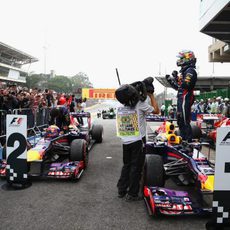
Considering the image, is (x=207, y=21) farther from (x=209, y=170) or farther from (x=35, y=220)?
(x=35, y=220)

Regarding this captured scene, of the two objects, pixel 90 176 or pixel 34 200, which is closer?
pixel 34 200

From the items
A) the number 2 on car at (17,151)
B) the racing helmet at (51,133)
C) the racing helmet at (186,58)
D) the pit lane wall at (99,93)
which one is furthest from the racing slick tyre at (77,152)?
the pit lane wall at (99,93)

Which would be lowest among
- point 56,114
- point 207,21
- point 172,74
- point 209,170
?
point 209,170

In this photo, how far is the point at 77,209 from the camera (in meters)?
3.71

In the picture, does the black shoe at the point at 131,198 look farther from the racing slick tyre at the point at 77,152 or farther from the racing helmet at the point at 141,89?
the racing slick tyre at the point at 77,152

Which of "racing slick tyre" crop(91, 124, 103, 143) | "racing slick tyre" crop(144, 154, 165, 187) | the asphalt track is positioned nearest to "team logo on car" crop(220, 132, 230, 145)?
the asphalt track

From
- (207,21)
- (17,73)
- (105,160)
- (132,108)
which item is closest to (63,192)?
(132,108)

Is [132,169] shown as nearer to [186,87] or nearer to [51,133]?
[186,87]

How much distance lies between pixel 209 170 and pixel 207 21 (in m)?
10.9

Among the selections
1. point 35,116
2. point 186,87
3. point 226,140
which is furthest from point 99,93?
point 226,140

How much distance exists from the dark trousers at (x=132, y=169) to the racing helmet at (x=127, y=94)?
1.95 ft

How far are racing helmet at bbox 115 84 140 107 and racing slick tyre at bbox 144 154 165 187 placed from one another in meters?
0.89

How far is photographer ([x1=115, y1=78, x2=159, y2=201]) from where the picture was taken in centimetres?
409

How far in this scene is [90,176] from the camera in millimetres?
5281
